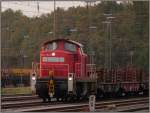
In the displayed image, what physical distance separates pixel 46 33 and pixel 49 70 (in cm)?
3527

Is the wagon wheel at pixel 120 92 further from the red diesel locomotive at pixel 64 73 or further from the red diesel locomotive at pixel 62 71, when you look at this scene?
the red diesel locomotive at pixel 62 71

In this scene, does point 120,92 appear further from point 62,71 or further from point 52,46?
point 52,46

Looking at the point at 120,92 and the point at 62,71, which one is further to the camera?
the point at 120,92

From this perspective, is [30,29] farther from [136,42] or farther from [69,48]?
[69,48]

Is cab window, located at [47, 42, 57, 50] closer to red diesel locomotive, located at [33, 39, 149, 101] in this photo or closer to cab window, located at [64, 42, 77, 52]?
red diesel locomotive, located at [33, 39, 149, 101]

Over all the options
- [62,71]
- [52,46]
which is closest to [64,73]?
[62,71]

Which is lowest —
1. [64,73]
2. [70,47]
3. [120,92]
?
[120,92]

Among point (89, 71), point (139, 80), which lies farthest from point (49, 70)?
point (139, 80)

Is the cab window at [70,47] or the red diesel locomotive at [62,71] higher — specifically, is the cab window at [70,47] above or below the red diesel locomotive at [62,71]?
above

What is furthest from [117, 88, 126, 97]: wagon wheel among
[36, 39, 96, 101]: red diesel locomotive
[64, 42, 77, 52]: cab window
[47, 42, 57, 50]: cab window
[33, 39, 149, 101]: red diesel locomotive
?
[47, 42, 57, 50]: cab window

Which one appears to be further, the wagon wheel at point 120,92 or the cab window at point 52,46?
the wagon wheel at point 120,92

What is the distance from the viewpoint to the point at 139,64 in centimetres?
5091

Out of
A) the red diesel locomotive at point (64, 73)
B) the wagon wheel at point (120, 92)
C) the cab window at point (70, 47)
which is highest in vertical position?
the cab window at point (70, 47)

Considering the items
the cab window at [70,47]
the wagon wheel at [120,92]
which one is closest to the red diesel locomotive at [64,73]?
the cab window at [70,47]
